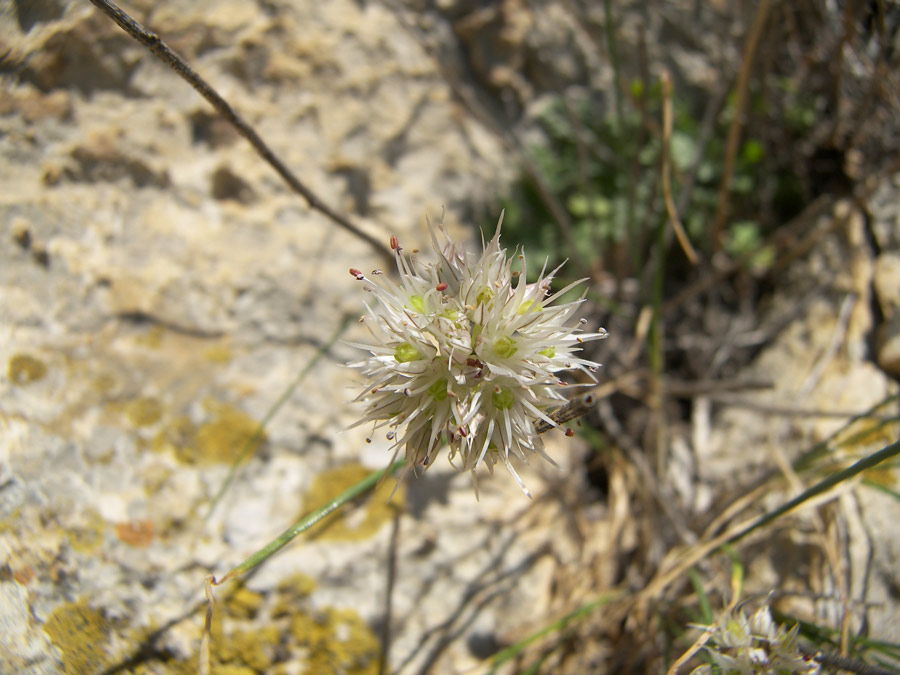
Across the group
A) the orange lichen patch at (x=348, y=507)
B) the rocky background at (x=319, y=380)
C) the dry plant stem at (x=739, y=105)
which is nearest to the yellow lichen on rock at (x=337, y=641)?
the rocky background at (x=319, y=380)

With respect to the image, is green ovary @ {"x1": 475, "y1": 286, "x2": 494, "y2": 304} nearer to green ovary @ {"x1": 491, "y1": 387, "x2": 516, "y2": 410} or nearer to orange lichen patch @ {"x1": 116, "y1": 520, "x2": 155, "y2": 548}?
green ovary @ {"x1": 491, "y1": 387, "x2": 516, "y2": 410}

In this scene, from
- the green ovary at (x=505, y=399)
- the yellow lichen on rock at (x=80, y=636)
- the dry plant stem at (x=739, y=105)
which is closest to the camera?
the green ovary at (x=505, y=399)

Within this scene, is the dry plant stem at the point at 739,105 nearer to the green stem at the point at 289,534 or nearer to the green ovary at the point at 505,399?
the green ovary at the point at 505,399

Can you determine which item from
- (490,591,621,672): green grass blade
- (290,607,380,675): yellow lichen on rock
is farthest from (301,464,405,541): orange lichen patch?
(490,591,621,672): green grass blade

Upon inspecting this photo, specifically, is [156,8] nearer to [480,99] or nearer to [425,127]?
[425,127]

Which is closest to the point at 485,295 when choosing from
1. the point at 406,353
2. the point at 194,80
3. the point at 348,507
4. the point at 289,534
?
the point at 406,353

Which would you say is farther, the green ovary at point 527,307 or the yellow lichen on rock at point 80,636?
the yellow lichen on rock at point 80,636
